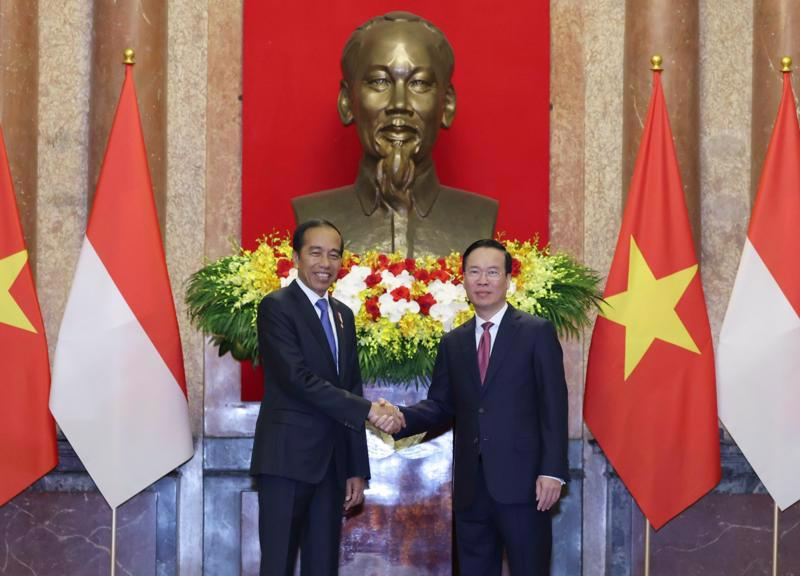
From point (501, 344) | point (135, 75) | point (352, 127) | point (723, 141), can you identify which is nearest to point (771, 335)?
point (501, 344)

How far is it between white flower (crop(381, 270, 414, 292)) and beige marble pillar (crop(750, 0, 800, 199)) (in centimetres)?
235

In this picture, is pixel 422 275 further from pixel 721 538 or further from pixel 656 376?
pixel 721 538

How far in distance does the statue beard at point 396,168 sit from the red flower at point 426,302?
1.01 m

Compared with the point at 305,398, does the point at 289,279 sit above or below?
above

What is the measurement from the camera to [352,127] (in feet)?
21.8

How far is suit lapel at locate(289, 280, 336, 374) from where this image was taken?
4.53 meters

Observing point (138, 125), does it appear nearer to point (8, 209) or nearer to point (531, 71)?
point (8, 209)

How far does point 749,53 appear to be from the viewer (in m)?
6.62

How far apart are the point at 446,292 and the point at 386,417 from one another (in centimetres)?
63

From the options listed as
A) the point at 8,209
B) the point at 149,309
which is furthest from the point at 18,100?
the point at 149,309

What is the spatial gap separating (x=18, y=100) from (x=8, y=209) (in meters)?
1.14

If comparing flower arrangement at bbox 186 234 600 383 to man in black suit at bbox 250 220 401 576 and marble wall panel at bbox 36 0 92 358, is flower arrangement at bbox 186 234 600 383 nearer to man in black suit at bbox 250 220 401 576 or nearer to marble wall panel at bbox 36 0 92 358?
man in black suit at bbox 250 220 401 576

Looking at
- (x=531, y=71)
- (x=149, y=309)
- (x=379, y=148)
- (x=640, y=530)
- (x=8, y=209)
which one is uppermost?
(x=531, y=71)

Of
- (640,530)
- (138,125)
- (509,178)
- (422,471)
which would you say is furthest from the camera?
(509,178)
